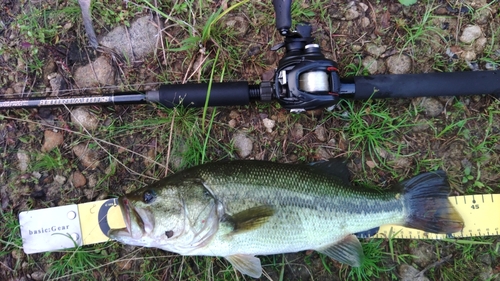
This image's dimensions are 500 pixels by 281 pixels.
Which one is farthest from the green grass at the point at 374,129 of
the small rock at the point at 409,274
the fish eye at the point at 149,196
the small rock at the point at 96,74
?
the small rock at the point at 96,74

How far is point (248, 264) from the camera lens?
2.83m

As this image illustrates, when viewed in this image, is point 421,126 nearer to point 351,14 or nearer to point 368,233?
point 368,233

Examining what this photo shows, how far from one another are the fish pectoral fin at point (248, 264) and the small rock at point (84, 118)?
5.46 ft

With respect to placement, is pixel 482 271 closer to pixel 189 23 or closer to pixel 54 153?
pixel 189 23

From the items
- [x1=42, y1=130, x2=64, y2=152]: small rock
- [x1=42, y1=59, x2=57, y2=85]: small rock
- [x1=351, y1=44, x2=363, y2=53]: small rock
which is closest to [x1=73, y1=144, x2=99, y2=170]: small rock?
[x1=42, y1=130, x2=64, y2=152]: small rock

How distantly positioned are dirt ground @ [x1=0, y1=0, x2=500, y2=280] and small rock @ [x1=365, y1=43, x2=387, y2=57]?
0.7 inches

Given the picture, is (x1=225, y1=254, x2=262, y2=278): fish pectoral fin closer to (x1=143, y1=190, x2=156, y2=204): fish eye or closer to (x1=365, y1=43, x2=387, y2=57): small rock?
(x1=143, y1=190, x2=156, y2=204): fish eye

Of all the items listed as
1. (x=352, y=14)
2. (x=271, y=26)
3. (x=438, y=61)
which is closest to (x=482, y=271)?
(x=438, y=61)

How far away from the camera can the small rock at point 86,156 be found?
3.26 meters

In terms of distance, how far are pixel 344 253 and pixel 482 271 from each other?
1300mm

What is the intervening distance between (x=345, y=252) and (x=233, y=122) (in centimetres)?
143

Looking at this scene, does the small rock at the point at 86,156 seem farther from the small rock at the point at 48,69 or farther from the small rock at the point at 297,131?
the small rock at the point at 297,131

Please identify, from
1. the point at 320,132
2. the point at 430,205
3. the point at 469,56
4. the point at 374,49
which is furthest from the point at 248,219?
the point at 469,56

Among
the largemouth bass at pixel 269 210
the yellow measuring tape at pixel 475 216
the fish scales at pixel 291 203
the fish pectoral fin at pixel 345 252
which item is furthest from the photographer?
the yellow measuring tape at pixel 475 216
